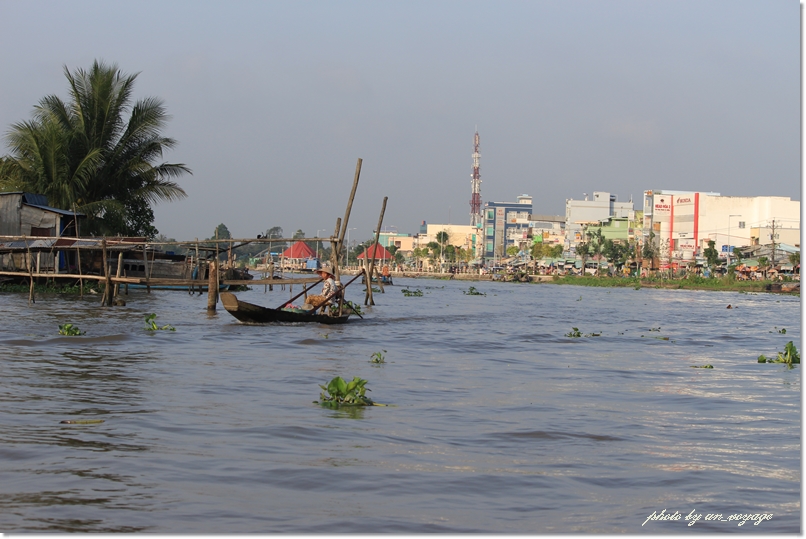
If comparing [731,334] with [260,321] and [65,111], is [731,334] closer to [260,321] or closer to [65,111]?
[260,321]

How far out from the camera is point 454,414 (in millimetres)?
8742

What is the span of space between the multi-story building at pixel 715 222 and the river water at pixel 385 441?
64546mm

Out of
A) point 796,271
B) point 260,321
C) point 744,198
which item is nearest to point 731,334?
point 260,321

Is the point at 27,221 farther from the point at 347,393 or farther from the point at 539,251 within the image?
the point at 539,251

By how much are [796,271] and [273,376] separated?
60865mm

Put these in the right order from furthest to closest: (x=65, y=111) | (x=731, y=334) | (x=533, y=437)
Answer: (x=65, y=111)
(x=731, y=334)
(x=533, y=437)

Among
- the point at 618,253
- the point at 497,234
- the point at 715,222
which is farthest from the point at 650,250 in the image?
the point at 497,234

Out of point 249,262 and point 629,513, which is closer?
point 629,513

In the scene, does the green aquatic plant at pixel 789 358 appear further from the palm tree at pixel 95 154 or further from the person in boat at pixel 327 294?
the palm tree at pixel 95 154

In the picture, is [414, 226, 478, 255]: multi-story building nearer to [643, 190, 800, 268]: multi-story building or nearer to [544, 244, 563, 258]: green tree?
[544, 244, 563, 258]: green tree

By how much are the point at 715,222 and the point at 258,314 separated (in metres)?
67.4

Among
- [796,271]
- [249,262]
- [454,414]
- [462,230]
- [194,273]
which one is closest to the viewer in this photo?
[454,414]

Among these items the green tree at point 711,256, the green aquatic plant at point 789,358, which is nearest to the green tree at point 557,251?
the green tree at point 711,256

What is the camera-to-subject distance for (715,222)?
76438 millimetres
